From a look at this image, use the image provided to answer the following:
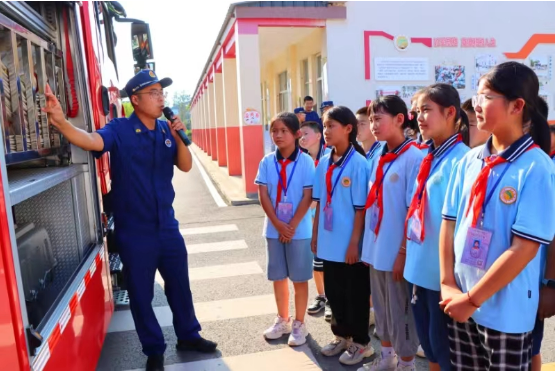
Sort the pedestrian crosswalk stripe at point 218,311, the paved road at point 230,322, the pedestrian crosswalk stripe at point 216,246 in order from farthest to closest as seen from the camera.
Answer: the pedestrian crosswalk stripe at point 216,246 < the pedestrian crosswalk stripe at point 218,311 < the paved road at point 230,322

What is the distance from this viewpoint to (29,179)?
7.27 ft

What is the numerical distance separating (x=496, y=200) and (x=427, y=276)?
0.66 meters

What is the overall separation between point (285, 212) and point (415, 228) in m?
1.18

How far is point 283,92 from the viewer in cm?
1571

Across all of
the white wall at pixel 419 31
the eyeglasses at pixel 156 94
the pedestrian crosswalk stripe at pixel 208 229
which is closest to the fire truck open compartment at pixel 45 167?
the eyeglasses at pixel 156 94

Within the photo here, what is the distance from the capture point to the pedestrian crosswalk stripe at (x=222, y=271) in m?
5.10

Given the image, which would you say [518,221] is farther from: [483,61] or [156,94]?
[483,61]

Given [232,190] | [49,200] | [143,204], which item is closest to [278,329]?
[143,204]

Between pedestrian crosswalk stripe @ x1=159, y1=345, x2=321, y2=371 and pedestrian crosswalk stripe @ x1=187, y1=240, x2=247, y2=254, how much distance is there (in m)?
2.86

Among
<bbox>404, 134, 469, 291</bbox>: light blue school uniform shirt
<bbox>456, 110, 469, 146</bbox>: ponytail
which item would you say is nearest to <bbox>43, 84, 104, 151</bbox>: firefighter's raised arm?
<bbox>404, 134, 469, 291</bbox>: light blue school uniform shirt

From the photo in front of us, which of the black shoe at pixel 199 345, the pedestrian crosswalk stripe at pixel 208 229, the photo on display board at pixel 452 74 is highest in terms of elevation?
the photo on display board at pixel 452 74

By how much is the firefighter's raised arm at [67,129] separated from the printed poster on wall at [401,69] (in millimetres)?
7906

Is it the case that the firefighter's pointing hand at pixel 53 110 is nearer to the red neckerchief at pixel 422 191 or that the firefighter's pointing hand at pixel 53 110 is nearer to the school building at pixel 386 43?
the red neckerchief at pixel 422 191

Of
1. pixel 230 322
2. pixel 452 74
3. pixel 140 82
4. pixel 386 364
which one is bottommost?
pixel 230 322
